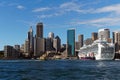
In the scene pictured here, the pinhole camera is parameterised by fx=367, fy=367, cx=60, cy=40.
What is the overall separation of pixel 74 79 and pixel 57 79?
10.2 ft

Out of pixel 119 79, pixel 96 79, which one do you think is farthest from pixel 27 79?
pixel 119 79

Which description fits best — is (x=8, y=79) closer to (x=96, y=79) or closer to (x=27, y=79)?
(x=27, y=79)

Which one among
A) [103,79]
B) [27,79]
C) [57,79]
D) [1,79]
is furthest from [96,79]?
[1,79]

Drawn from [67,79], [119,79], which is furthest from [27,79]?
[119,79]

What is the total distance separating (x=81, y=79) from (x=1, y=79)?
14.7 meters

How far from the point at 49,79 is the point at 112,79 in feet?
37.0

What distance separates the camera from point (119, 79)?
64750mm

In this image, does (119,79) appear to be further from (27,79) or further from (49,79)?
(27,79)

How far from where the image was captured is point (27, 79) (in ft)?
220

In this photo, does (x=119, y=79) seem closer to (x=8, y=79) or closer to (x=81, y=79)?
(x=81, y=79)

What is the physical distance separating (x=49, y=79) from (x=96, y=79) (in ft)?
27.7

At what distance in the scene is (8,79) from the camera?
67750 millimetres

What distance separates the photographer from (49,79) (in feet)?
217

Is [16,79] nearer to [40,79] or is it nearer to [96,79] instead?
[40,79]
